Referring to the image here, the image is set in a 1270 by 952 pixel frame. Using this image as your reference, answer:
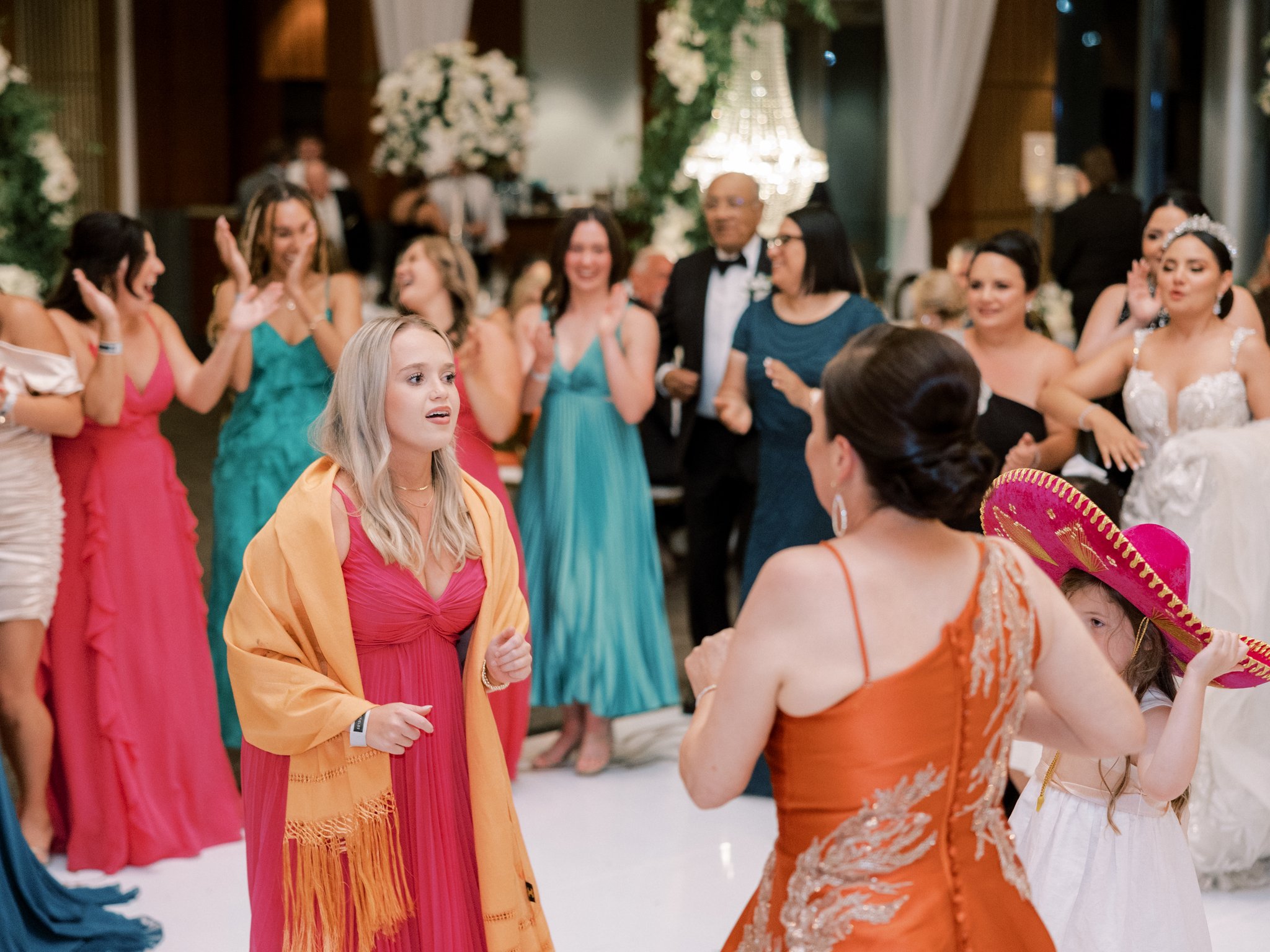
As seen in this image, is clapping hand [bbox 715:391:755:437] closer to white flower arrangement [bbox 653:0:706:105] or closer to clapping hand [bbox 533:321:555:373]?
clapping hand [bbox 533:321:555:373]

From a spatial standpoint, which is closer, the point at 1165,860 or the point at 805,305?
the point at 1165,860

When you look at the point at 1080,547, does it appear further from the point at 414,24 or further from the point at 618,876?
the point at 414,24

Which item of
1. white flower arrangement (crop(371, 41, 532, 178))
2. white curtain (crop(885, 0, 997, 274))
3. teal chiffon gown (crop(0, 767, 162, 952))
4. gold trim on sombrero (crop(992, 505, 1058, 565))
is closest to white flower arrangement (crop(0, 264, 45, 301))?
white flower arrangement (crop(371, 41, 532, 178))

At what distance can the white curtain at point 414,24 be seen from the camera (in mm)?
8367

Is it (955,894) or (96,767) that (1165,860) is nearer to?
(955,894)

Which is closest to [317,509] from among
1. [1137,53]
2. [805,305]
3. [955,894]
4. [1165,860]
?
[955,894]

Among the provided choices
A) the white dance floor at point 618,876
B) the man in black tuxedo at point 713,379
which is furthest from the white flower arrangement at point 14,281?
the white dance floor at point 618,876

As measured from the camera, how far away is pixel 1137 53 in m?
9.55

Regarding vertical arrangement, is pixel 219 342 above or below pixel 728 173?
below

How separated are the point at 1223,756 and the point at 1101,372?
1111 mm

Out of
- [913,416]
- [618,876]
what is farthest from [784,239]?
[913,416]

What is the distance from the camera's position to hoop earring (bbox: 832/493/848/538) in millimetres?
1778

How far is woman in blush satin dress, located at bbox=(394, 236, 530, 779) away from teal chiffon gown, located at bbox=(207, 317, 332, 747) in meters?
0.39

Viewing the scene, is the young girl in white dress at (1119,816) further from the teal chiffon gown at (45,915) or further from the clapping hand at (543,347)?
the clapping hand at (543,347)
